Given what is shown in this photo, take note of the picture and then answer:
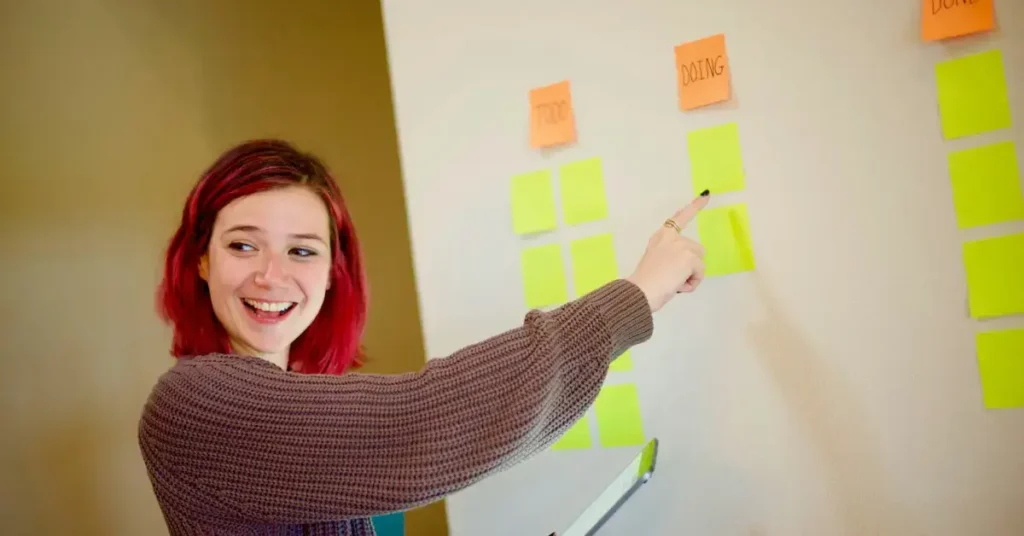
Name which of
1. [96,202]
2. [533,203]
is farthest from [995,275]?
[96,202]

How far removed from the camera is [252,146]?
2.88 feet

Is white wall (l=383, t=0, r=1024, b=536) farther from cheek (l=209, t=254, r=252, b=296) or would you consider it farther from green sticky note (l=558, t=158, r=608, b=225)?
cheek (l=209, t=254, r=252, b=296)

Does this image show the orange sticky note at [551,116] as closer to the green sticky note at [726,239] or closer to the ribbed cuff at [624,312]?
the green sticky note at [726,239]

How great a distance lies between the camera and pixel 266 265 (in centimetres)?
83

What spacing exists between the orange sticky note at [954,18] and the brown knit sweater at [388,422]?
1.42ft

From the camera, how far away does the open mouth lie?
85cm

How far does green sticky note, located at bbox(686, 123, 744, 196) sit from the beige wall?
1.16m

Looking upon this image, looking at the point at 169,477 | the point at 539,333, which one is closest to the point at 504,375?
the point at 539,333

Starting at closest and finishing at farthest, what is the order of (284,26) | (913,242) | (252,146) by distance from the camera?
(913,242), (252,146), (284,26)

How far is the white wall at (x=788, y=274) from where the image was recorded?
0.76 meters

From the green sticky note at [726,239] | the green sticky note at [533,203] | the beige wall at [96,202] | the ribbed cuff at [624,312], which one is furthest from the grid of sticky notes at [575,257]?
the beige wall at [96,202]

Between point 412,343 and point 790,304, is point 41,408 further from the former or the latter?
point 790,304

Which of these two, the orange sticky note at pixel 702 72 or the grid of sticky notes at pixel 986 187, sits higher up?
the orange sticky note at pixel 702 72

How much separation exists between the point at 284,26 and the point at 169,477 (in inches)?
56.3
